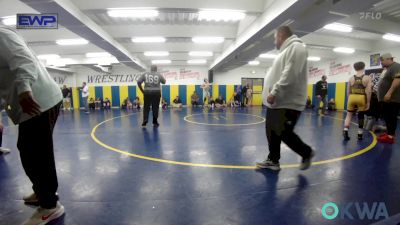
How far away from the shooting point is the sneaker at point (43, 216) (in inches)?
60.5

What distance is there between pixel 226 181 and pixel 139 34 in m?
6.80

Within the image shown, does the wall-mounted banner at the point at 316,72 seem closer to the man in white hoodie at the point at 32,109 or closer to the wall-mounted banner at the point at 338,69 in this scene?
the wall-mounted banner at the point at 338,69

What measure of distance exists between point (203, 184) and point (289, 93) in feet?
4.41

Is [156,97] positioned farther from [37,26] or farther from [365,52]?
[365,52]

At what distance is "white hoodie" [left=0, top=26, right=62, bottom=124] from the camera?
4.34ft

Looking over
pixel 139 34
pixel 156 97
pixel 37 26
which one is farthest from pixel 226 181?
pixel 139 34

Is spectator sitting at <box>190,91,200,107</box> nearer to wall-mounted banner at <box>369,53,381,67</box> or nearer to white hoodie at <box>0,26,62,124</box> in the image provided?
wall-mounted banner at <box>369,53,381,67</box>

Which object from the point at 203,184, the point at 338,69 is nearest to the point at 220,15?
the point at 203,184

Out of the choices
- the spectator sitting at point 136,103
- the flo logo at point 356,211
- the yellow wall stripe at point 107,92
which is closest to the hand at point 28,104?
the flo logo at point 356,211

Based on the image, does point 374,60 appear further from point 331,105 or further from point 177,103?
point 177,103

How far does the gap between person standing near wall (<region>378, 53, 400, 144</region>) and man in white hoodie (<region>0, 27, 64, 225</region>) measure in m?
5.14

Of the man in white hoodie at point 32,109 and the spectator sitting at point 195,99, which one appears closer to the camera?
the man in white hoodie at point 32,109

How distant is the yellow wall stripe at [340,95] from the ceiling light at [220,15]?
9346 mm

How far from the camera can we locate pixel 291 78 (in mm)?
2197
